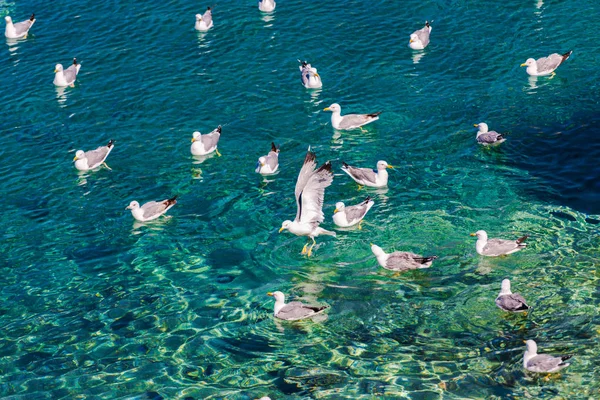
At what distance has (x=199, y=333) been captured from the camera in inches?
770

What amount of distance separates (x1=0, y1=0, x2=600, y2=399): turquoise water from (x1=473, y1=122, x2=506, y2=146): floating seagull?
2.13 feet

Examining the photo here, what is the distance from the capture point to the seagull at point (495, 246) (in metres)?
20.9

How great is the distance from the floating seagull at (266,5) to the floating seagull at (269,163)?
12.1 m

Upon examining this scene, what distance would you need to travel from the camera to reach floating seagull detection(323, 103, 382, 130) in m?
27.8

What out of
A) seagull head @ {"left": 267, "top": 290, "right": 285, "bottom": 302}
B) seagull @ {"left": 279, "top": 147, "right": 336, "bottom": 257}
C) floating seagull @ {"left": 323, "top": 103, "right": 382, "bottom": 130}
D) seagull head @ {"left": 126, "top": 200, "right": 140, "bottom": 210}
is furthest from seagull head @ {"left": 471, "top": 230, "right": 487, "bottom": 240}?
seagull head @ {"left": 126, "top": 200, "right": 140, "bottom": 210}

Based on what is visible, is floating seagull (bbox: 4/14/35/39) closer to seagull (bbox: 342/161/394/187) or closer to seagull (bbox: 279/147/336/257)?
seagull (bbox: 342/161/394/187)

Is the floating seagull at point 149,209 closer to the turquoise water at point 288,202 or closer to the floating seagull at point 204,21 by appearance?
the turquoise water at point 288,202

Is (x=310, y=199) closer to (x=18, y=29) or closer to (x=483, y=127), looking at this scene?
(x=483, y=127)

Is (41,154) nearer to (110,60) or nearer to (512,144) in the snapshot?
(110,60)

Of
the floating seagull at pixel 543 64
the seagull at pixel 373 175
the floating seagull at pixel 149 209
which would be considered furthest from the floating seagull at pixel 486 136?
the floating seagull at pixel 149 209

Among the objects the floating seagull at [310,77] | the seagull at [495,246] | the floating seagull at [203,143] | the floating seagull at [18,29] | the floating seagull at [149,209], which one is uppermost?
the floating seagull at [18,29]

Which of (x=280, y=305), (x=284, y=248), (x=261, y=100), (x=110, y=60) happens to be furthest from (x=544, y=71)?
(x=110, y=60)

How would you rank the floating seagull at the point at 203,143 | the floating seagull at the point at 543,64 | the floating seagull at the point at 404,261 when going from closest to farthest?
the floating seagull at the point at 404,261, the floating seagull at the point at 203,143, the floating seagull at the point at 543,64

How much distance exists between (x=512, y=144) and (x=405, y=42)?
8.37 metres
